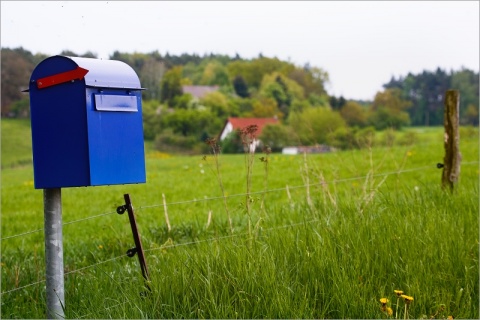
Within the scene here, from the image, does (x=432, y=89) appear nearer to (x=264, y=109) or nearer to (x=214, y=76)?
(x=264, y=109)

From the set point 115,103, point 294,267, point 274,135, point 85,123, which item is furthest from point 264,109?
point 85,123

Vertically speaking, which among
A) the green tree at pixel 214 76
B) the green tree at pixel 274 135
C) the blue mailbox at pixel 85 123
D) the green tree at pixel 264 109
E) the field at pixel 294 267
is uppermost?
the green tree at pixel 214 76

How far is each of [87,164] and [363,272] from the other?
172 cm

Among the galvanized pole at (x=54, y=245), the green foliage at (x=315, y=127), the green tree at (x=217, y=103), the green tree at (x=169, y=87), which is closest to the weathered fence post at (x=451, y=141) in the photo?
the green foliage at (x=315, y=127)

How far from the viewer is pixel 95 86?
11.2 ft

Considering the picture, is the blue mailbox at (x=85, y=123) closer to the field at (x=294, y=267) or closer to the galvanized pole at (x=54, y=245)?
the galvanized pole at (x=54, y=245)

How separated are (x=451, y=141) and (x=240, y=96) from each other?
2127 centimetres

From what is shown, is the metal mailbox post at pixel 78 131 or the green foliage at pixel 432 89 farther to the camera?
the green foliage at pixel 432 89

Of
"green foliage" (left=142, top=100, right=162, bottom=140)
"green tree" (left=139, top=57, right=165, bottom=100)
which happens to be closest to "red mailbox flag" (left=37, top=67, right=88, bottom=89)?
"green tree" (left=139, top=57, right=165, bottom=100)

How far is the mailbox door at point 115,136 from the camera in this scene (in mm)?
3412

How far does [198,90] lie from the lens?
27578 millimetres

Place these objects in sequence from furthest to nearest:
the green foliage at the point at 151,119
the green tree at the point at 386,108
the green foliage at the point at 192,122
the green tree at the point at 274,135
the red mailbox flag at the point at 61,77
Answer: the green foliage at the point at 151,119, the green foliage at the point at 192,122, the green tree at the point at 386,108, the green tree at the point at 274,135, the red mailbox flag at the point at 61,77

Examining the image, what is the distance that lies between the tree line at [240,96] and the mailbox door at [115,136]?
1295 cm

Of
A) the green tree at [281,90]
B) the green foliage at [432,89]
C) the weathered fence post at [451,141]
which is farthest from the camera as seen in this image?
the green foliage at [432,89]
